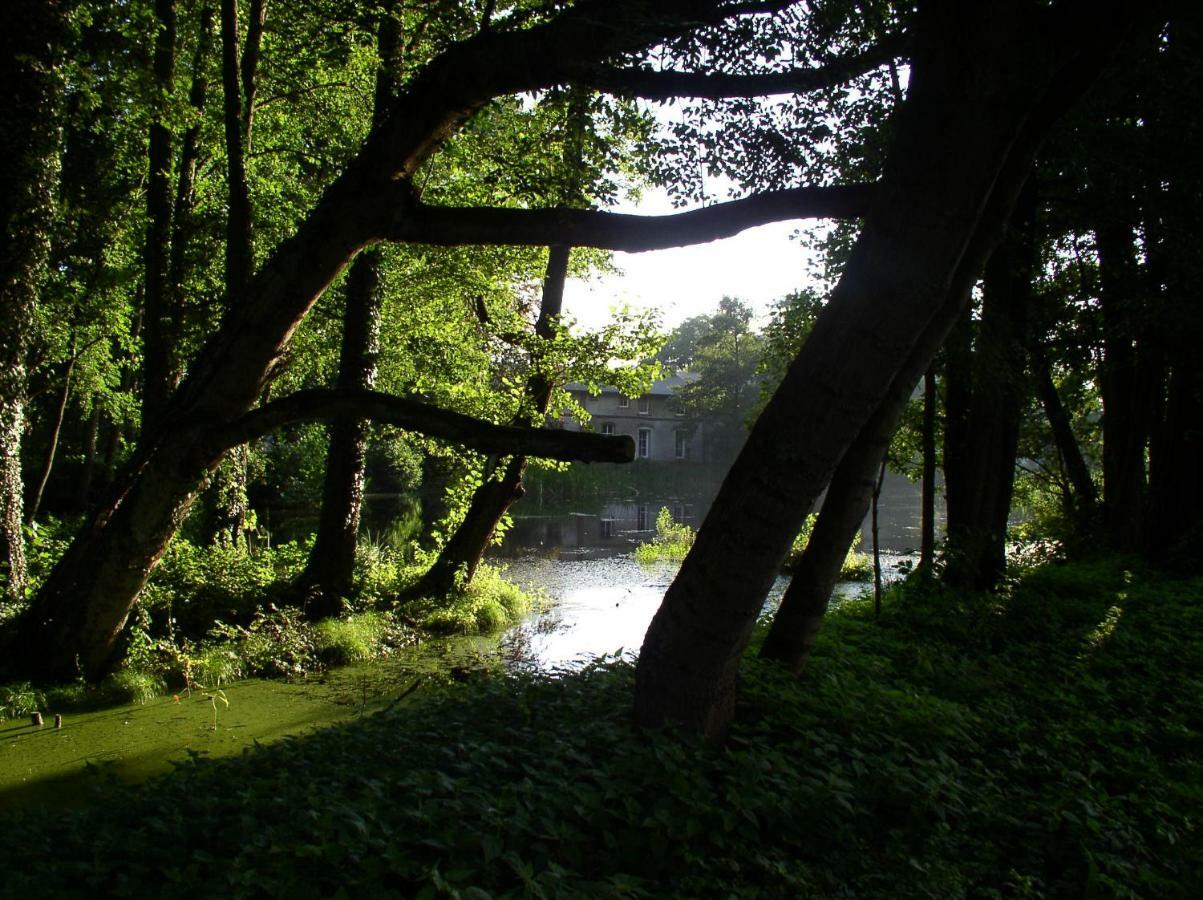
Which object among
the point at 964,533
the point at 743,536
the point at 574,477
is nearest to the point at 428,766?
the point at 743,536

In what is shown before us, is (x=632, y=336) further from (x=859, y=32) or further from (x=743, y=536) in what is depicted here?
(x=743, y=536)

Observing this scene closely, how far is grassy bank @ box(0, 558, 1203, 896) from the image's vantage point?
2846mm

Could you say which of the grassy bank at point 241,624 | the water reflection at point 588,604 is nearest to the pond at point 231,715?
the water reflection at point 588,604

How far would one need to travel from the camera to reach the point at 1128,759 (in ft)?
16.1

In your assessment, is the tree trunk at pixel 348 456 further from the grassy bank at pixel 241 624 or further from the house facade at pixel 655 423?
the house facade at pixel 655 423

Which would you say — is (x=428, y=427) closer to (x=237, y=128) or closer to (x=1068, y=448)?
(x=237, y=128)

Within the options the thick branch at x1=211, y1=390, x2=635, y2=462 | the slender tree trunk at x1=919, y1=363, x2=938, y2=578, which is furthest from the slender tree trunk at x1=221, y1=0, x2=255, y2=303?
the slender tree trunk at x1=919, y1=363, x2=938, y2=578

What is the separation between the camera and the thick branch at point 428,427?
19.9ft

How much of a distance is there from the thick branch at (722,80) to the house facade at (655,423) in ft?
143

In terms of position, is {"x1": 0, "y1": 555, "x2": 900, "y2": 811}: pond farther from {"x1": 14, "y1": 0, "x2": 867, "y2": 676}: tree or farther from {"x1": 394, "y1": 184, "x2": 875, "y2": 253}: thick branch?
{"x1": 394, "y1": 184, "x2": 875, "y2": 253}: thick branch

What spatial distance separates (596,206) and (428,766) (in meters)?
5.68

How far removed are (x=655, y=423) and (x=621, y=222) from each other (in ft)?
152

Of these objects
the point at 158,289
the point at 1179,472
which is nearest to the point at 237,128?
the point at 158,289

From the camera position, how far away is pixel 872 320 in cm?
382
